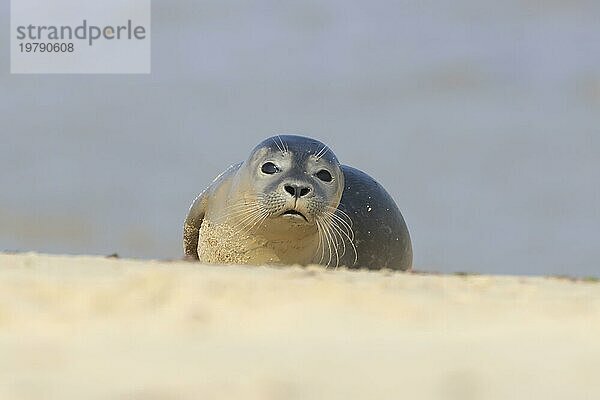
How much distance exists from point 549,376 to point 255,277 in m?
1.44

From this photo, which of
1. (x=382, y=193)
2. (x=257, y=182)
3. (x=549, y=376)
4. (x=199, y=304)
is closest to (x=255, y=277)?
(x=199, y=304)

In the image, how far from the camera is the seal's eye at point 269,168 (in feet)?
26.3

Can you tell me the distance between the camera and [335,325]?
3.83 m

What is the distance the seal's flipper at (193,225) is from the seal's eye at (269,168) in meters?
1.42

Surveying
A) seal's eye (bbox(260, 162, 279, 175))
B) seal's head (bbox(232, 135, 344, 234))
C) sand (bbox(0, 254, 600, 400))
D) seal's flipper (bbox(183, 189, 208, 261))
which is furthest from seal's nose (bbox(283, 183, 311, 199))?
sand (bbox(0, 254, 600, 400))

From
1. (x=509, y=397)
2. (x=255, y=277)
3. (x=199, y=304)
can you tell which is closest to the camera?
(x=509, y=397)

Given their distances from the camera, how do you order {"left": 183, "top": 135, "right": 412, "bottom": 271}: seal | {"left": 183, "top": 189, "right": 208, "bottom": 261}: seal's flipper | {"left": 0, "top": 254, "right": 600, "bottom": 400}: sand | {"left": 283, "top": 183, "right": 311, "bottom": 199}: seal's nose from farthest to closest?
Result: {"left": 183, "top": 189, "right": 208, "bottom": 261}: seal's flipper → {"left": 183, "top": 135, "right": 412, "bottom": 271}: seal → {"left": 283, "top": 183, "right": 311, "bottom": 199}: seal's nose → {"left": 0, "top": 254, "right": 600, "bottom": 400}: sand

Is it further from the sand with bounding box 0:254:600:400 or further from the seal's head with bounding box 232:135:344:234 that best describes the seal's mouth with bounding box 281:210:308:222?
the sand with bounding box 0:254:600:400

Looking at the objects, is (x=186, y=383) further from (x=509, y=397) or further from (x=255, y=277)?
(x=255, y=277)

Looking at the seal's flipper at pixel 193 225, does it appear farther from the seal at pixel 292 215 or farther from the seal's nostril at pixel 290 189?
the seal's nostril at pixel 290 189

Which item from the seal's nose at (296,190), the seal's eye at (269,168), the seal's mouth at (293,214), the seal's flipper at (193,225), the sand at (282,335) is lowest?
the seal's flipper at (193,225)

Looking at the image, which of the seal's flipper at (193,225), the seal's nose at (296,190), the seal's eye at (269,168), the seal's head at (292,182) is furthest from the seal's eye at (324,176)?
the seal's flipper at (193,225)

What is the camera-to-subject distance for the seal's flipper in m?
9.47

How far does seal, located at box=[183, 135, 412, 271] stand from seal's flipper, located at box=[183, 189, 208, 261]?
0.04 ft
